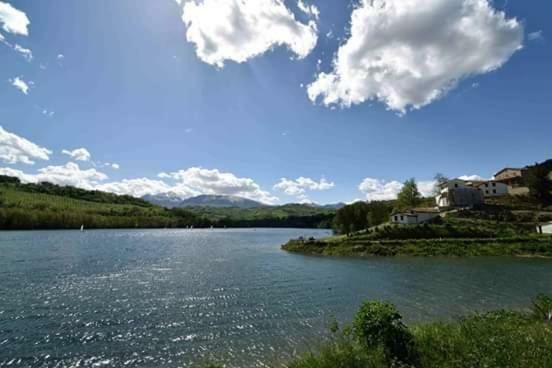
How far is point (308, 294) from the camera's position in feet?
102

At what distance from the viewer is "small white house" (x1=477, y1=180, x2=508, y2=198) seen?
118188mm

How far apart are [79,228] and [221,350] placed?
214274 millimetres

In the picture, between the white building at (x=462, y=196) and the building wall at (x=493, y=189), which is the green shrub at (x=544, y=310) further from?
the building wall at (x=493, y=189)

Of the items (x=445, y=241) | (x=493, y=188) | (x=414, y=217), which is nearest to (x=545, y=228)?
(x=445, y=241)

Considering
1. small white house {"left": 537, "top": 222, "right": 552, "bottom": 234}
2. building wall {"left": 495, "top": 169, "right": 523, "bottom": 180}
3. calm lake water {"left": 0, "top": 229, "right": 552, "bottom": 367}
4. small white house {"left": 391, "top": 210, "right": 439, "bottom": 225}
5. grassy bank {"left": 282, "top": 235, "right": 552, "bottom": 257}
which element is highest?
building wall {"left": 495, "top": 169, "right": 523, "bottom": 180}

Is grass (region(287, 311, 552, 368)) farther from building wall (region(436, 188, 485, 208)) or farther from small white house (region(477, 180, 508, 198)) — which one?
small white house (region(477, 180, 508, 198))

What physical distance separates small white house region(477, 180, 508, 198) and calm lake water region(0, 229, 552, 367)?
80.5m

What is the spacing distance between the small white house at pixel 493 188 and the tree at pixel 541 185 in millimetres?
12944

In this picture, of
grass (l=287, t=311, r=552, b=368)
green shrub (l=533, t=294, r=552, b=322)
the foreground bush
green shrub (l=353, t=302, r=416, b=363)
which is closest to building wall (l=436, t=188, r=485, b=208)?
green shrub (l=533, t=294, r=552, b=322)

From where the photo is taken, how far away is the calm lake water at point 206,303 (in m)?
17.1

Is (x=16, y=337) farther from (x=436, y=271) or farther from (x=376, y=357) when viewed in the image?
(x=436, y=271)

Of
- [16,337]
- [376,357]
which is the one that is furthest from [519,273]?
[16,337]

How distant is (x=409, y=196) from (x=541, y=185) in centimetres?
4224

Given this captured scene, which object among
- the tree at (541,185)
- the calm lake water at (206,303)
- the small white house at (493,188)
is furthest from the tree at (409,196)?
the calm lake water at (206,303)
